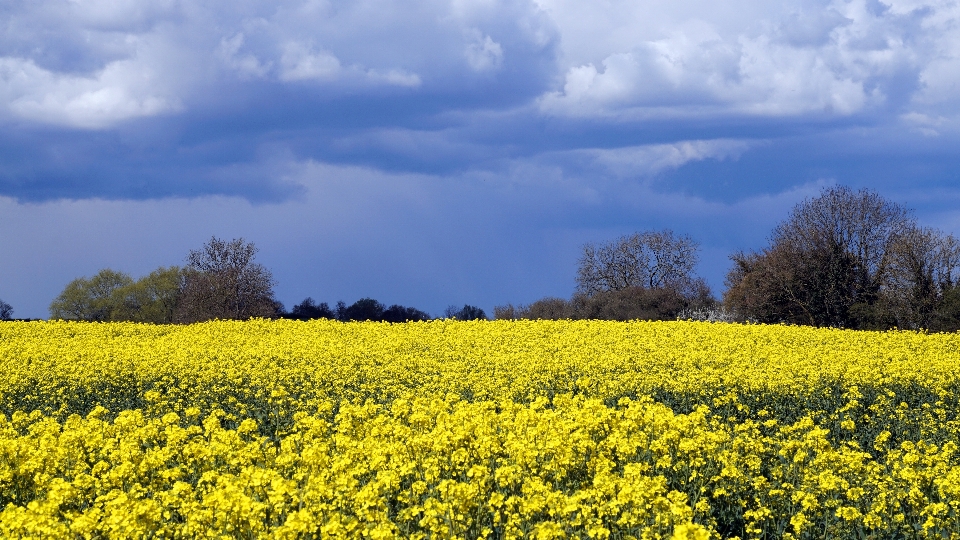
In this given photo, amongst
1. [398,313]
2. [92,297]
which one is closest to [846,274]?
[398,313]

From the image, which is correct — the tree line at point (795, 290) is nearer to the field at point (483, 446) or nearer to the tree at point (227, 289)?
the tree at point (227, 289)

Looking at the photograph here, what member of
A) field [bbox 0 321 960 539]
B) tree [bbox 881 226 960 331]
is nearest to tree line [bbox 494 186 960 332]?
tree [bbox 881 226 960 331]

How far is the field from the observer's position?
24.2 ft

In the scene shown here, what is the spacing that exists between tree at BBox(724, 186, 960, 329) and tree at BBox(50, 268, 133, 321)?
42.8 metres

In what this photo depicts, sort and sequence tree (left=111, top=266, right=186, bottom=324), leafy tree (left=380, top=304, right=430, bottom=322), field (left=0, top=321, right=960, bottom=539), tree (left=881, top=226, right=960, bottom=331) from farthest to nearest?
tree (left=111, top=266, right=186, bottom=324), leafy tree (left=380, top=304, right=430, bottom=322), tree (left=881, top=226, right=960, bottom=331), field (left=0, top=321, right=960, bottom=539)

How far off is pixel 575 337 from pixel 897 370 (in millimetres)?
8455

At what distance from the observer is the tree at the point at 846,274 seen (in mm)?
37750

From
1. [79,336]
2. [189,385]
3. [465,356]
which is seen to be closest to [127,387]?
[189,385]

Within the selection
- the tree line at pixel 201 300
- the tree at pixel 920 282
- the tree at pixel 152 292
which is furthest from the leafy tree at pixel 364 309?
the tree at pixel 920 282

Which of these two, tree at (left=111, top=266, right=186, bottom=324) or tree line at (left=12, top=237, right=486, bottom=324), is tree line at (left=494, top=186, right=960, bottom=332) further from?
tree at (left=111, top=266, right=186, bottom=324)

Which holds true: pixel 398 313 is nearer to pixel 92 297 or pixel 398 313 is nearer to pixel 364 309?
pixel 364 309

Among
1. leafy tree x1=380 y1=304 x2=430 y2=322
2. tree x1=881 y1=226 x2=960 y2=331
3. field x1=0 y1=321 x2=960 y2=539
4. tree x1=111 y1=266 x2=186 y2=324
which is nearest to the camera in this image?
field x1=0 y1=321 x2=960 y2=539

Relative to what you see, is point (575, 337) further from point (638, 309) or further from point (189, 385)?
point (638, 309)

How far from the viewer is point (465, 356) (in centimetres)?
1917
